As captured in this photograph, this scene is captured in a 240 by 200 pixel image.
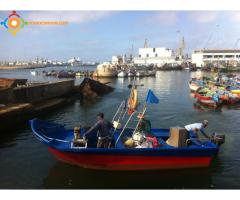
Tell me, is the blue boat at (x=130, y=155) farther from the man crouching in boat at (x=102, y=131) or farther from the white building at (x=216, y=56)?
the white building at (x=216, y=56)

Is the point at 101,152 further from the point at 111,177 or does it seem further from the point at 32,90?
the point at 32,90

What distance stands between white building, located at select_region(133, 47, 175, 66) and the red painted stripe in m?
142

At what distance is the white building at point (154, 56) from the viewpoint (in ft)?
509

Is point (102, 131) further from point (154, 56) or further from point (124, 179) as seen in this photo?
point (154, 56)

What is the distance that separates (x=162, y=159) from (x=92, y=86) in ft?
98.6

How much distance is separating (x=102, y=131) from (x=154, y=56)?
150 metres

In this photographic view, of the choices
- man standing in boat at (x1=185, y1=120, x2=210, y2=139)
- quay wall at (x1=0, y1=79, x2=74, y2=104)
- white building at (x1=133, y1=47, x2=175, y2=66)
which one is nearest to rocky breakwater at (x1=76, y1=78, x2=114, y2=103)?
quay wall at (x1=0, y1=79, x2=74, y2=104)

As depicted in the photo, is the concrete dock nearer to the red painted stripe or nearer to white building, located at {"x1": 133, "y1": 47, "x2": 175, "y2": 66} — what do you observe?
the red painted stripe

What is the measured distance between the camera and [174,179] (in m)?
12.2

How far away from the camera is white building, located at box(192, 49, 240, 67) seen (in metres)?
139

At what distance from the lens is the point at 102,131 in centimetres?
1238

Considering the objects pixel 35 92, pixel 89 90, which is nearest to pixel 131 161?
pixel 35 92

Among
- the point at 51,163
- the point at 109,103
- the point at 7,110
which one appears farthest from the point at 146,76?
the point at 51,163

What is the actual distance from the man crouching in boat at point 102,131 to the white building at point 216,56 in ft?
433
